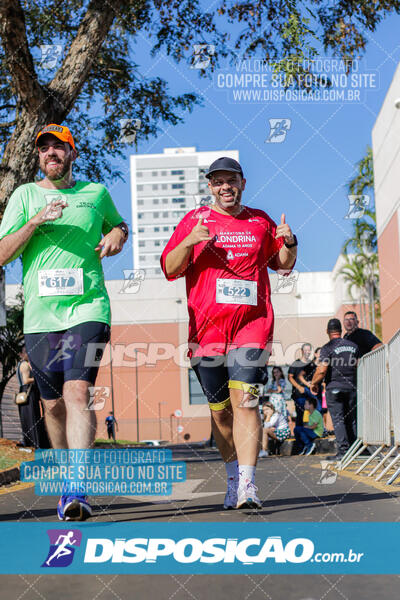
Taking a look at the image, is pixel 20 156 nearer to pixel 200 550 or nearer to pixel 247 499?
pixel 247 499

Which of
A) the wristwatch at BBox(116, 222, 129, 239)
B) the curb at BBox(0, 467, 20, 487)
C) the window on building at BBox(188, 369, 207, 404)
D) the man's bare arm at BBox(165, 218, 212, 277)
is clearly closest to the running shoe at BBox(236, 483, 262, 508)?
the man's bare arm at BBox(165, 218, 212, 277)

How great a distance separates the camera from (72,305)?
14.0 feet

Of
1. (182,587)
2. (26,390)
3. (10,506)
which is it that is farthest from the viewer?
(26,390)

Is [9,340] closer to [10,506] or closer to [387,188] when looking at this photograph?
[387,188]

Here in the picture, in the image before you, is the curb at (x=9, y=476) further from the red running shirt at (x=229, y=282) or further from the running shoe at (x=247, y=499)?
the running shoe at (x=247, y=499)

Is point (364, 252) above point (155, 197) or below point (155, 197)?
below

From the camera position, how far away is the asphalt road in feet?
8.05

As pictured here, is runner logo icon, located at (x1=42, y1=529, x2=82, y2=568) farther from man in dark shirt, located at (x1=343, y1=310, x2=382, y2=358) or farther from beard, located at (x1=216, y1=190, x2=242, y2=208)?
man in dark shirt, located at (x1=343, y1=310, x2=382, y2=358)

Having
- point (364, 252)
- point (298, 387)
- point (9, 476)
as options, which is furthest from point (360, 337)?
point (364, 252)

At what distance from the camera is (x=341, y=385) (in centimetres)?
908

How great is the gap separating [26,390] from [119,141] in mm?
6676

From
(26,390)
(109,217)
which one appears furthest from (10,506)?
(26,390)

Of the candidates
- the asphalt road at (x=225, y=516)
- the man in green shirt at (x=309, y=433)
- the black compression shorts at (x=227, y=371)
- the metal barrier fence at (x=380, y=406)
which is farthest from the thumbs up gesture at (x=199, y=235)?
the man in green shirt at (x=309, y=433)

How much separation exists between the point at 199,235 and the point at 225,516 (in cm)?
156
